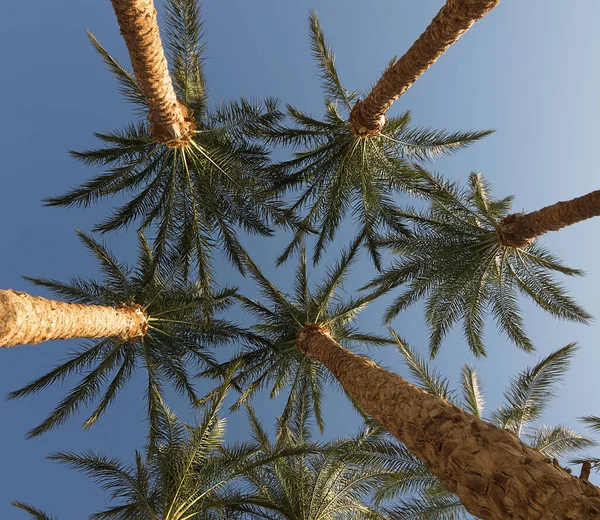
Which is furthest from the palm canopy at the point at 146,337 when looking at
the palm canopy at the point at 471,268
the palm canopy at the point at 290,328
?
the palm canopy at the point at 471,268

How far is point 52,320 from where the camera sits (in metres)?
5.98

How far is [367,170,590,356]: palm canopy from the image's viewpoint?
10.1 m

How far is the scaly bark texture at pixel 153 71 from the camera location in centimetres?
533

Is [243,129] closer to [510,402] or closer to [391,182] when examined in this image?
[391,182]

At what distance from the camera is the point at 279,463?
31.0 ft

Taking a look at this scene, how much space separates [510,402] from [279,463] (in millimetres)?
5128

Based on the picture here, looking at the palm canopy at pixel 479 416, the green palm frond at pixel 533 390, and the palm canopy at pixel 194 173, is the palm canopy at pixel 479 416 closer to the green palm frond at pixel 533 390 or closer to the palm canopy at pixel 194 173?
the green palm frond at pixel 533 390

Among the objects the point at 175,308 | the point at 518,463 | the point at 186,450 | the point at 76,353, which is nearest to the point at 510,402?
the point at 518,463

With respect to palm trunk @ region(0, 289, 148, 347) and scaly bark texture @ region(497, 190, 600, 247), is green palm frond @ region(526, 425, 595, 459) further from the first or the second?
palm trunk @ region(0, 289, 148, 347)

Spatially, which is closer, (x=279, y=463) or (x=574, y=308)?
(x=279, y=463)

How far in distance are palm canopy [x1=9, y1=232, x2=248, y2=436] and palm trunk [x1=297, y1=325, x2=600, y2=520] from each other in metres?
5.41

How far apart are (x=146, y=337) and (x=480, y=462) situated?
26.4 feet

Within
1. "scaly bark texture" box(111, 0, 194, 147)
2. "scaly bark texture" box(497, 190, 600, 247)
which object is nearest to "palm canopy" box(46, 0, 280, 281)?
"scaly bark texture" box(111, 0, 194, 147)

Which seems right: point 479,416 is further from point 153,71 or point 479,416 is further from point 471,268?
point 153,71
